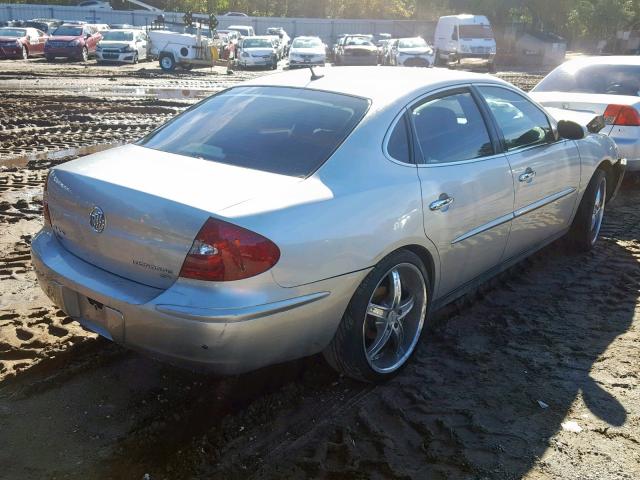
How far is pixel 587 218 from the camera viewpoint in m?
5.49

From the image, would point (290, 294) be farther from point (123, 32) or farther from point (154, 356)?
point (123, 32)

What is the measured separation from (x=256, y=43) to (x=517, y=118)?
25886 millimetres

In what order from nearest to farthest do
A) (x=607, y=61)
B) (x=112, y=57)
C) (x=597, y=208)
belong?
(x=597, y=208)
(x=607, y=61)
(x=112, y=57)

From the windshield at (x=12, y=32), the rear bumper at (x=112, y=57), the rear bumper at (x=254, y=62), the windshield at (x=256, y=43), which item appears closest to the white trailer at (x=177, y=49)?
the rear bumper at (x=112, y=57)

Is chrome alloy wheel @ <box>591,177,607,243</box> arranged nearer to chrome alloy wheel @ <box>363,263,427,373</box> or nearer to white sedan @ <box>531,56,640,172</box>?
white sedan @ <box>531,56,640,172</box>

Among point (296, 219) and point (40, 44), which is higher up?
point (296, 219)

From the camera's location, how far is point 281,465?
2775 mm

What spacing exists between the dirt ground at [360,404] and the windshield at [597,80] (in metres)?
4.03

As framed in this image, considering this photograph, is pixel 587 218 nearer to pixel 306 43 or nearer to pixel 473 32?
pixel 306 43

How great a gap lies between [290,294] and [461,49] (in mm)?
31052

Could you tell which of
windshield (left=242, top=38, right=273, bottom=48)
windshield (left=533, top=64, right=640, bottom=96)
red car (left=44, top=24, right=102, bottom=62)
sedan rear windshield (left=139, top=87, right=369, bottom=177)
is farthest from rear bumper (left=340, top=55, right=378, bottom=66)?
sedan rear windshield (left=139, top=87, right=369, bottom=177)

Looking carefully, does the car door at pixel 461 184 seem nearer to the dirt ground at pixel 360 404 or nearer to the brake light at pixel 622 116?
the dirt ground at pixel 360 404

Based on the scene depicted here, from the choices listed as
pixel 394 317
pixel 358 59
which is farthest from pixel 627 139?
pixel 358 59

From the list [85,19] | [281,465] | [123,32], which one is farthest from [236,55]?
[281,465]
